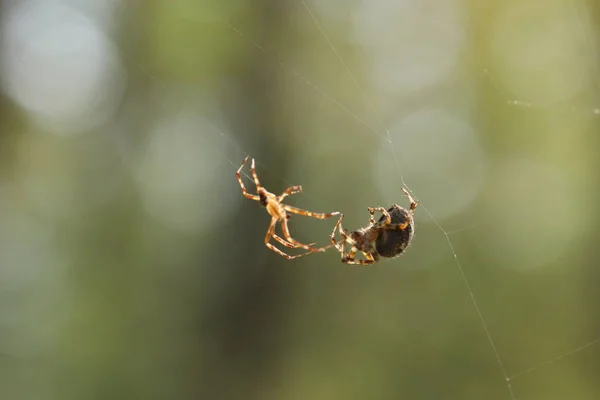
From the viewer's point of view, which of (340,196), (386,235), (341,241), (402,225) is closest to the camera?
(402,225)

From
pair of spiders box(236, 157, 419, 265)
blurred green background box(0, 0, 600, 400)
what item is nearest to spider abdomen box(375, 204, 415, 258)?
pair of spiders box(236, 157, 419, 265)

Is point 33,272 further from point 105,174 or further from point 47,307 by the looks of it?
point 105,174

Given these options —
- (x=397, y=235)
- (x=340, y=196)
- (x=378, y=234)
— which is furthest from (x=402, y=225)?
(x=340, y=196)

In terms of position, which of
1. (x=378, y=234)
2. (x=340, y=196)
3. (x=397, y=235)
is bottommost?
(x=397, y=235)

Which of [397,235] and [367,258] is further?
[367,258]

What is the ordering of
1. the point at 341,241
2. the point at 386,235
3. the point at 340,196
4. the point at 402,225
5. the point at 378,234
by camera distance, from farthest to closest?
the point at 340,196, the point at 341,241, the point at 378,234, the point at 386,235, the point at 402,225

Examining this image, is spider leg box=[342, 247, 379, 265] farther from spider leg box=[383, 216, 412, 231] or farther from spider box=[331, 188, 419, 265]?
spider leg box=[383, 216, 412, 231]

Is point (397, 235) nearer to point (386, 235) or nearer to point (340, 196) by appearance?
point (386, 235)

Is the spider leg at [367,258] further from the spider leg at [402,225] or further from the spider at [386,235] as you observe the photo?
the spider leg at [402,225]
